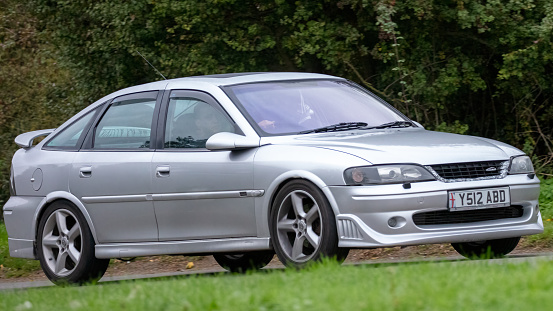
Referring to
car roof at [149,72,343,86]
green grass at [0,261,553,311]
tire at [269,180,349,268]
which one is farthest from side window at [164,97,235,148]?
green grass at [0,261,553,311]

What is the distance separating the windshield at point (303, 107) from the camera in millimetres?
8484

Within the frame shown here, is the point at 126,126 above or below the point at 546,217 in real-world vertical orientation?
above

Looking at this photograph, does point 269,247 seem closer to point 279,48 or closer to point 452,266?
point 452,266

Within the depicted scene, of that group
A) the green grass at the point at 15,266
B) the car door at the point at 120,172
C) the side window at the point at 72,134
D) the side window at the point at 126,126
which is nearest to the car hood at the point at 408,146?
the car door at the point at 120,172

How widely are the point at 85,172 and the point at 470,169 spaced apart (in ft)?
11.1

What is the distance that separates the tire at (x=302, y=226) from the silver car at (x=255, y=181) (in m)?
0.01

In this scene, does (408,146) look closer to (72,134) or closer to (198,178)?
(198,178)

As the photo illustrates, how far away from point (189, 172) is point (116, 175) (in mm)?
823

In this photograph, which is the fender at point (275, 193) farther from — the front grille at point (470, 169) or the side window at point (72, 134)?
the side window at point (72, 134)

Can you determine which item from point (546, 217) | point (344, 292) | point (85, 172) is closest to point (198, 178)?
point (85, 172)

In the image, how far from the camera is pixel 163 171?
8.72 meters

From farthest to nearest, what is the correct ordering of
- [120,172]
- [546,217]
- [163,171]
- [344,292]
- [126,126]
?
[546,217] → [126,126] → [120,172] → [163,171] → [344,292]

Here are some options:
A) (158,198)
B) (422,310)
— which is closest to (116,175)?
(158,198)

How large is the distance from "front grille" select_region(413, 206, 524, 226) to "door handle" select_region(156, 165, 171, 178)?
7.17 feet
